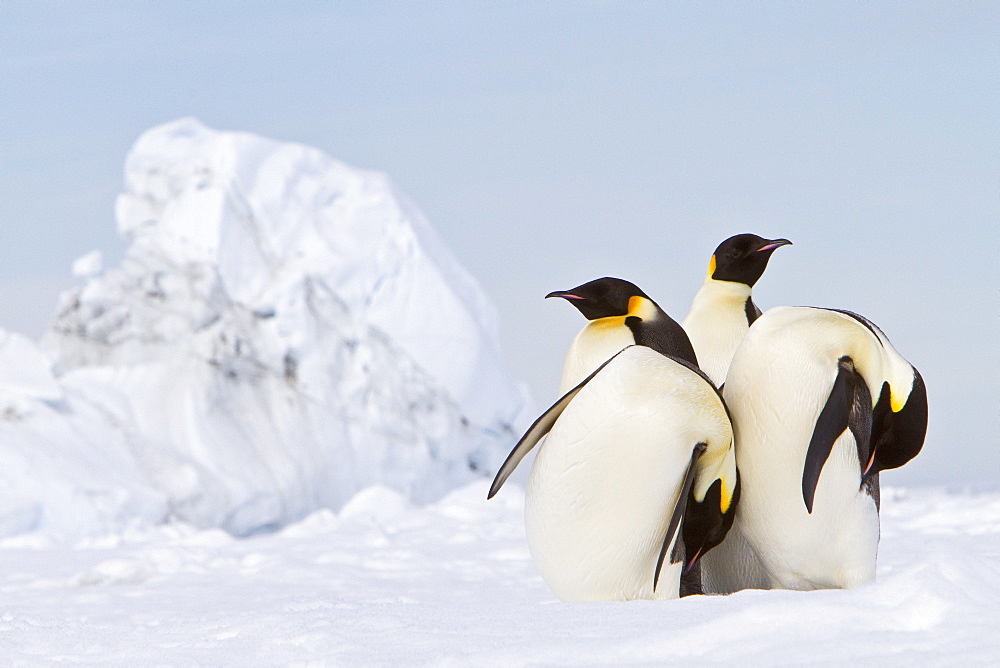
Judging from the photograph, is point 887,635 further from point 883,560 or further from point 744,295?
point 883,560

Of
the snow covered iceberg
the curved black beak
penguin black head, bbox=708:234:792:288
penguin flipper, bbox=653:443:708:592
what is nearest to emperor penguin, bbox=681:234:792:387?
penguin black head, bbox=708:234:792:288

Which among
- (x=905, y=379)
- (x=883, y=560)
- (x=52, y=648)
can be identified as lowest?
(x=883, y=560)

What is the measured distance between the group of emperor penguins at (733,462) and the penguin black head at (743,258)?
1.89ft

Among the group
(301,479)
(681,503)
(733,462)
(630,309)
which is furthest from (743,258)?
(301,479)

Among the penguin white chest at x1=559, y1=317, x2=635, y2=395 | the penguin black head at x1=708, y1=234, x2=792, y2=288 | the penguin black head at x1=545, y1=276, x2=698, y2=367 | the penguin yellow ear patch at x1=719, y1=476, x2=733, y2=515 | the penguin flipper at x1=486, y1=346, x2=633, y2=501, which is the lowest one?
the penguin yellow ear patch at x1=719, y1=476, x2=733, y2=515

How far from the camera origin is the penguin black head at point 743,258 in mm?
2406

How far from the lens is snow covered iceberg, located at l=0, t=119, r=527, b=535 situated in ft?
26.1

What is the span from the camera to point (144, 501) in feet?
21.5

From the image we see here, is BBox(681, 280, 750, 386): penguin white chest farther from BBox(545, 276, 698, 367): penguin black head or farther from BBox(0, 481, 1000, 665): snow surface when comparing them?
BBox(0, 481, 1000, 665): snow surface

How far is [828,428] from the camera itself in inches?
65.4

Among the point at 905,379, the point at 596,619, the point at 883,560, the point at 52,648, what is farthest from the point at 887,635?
the point at 883,560

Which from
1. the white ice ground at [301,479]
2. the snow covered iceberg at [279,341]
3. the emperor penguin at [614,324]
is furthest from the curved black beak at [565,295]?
the snow covered iceberg at [279,341]

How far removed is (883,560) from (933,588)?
2054 mm

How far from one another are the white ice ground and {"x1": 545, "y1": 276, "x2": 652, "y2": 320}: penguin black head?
0.64 metres
